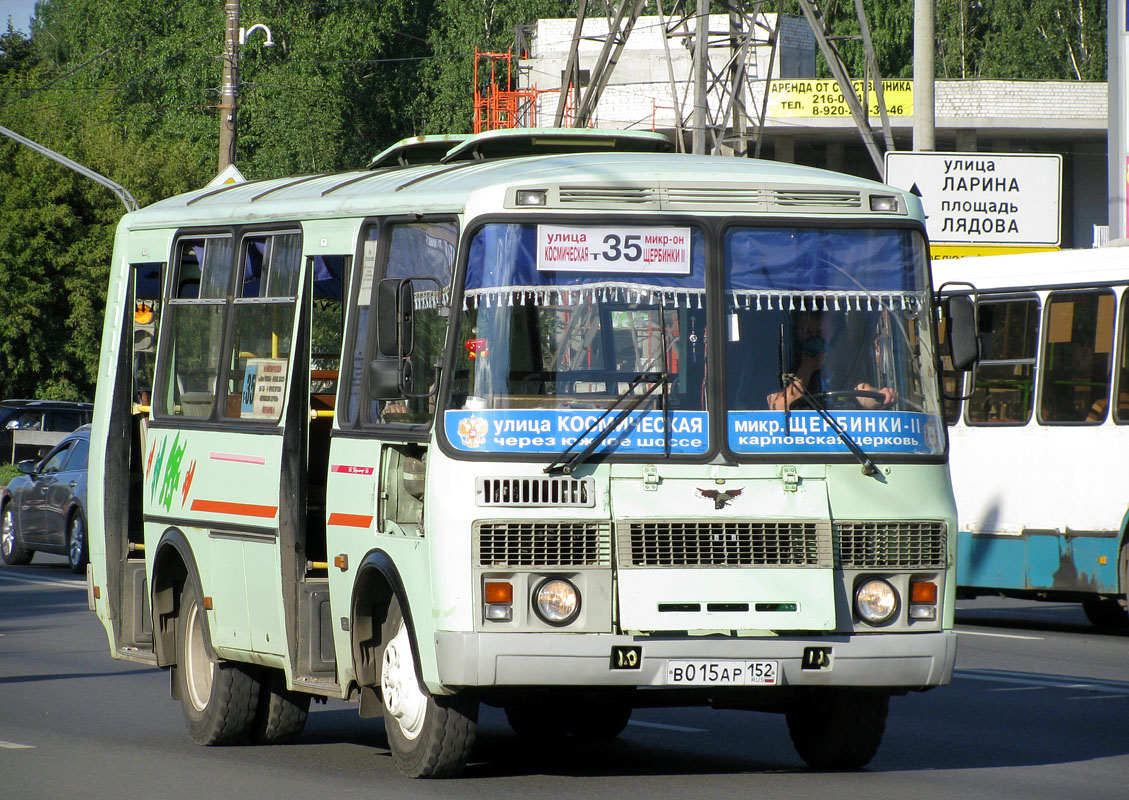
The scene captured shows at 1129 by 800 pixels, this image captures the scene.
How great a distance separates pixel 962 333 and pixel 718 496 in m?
1.45

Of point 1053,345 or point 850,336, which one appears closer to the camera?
point 850,336

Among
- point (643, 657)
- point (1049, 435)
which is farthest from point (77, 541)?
point (643, 657)

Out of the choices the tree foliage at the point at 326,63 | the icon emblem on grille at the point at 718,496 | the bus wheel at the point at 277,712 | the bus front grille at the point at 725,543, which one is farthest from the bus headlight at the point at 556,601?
the tree foliage at the point at 326,63

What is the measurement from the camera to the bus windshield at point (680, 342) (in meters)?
7.74

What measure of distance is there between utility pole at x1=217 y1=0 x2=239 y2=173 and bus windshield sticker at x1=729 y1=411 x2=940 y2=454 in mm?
21648

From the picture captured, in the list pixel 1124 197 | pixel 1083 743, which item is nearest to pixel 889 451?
pixel 1083 743

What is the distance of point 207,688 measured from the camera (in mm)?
9977

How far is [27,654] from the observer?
552 inches

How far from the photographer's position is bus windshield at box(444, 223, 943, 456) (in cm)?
774

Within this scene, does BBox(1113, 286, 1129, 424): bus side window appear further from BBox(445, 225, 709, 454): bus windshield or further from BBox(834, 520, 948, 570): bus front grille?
BBox(445, 225, 709, 454): bus windshield

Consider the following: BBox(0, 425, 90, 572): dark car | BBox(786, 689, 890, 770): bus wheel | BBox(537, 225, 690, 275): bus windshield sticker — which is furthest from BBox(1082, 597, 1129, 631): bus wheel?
BBox(0, 425, 90, 572): dark car

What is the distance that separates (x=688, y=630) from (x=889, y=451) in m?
1.18

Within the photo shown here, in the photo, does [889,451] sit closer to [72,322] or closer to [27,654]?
[27,654]

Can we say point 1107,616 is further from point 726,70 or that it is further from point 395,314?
point 726,70
